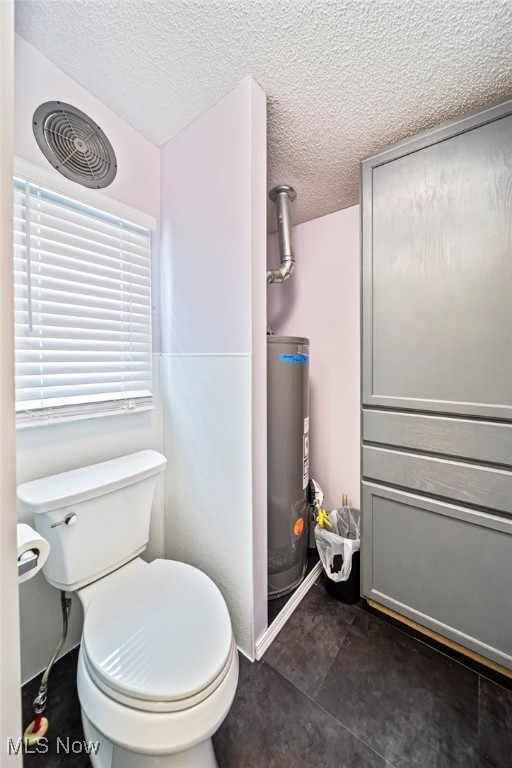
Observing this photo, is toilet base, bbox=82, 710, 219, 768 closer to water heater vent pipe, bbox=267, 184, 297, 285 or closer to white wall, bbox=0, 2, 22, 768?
white wall, bbox=0, 2, 22, 768

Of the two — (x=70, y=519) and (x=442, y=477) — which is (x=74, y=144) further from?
(x=442, y=477)

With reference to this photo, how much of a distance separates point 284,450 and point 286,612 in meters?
0.76

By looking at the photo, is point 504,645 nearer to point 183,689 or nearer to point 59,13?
point 183,689

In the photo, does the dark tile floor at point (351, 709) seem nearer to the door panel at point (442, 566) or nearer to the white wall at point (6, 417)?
the door panel at point (442, 566)

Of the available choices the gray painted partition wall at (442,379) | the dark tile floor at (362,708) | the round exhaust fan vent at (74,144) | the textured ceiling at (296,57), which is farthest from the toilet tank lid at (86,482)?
the textured ceiling at (296,57)

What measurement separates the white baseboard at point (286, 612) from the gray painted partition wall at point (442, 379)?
354 mm

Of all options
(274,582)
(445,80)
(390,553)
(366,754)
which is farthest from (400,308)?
(366,754)

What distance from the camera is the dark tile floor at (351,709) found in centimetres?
88

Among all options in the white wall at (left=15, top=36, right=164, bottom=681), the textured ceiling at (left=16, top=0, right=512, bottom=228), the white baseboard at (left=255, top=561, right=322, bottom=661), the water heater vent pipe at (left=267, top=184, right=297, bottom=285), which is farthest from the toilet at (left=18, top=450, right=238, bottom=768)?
the textured ceiling at (left=16, top=0, right=512, bottom=228)

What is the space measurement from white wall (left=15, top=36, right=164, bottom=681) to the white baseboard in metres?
0.64

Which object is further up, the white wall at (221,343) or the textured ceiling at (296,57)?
the textured ceiling at (296,57)

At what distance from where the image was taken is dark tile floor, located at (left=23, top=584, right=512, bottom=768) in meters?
0.88

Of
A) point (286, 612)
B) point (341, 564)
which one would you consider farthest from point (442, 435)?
point (286, 612)

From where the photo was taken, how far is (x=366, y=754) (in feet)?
2.90
